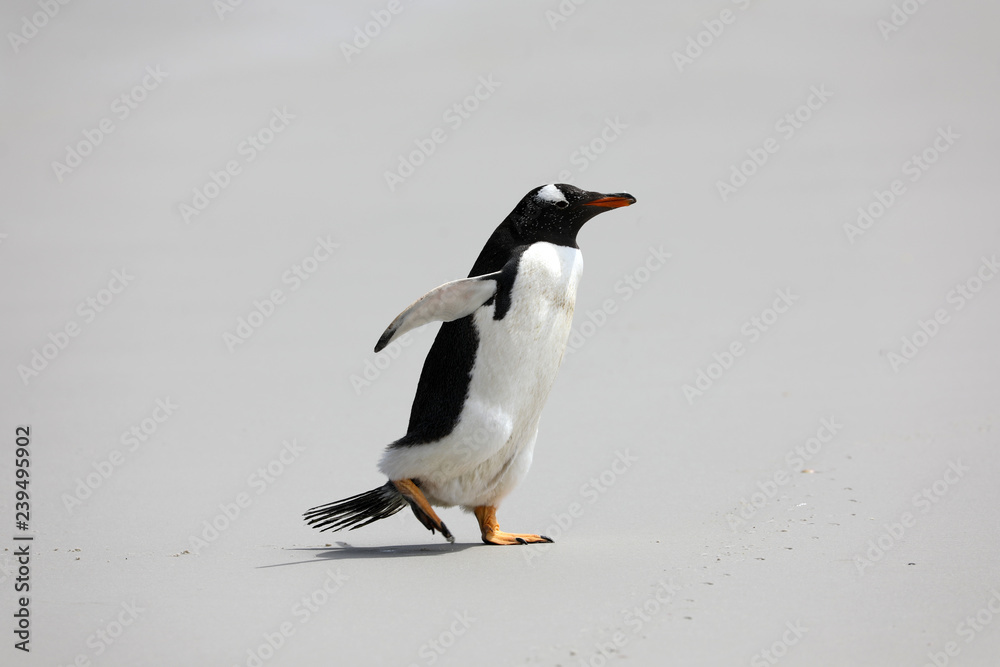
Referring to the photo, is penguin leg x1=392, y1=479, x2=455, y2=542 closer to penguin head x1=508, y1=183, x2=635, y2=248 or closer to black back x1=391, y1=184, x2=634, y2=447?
black back x1=391, y1=184, x2=634, y2=447

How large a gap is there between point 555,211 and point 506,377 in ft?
2.05

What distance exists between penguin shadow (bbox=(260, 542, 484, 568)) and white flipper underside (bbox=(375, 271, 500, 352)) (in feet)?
2.40

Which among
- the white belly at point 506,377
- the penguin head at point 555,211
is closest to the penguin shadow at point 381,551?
the white belly at point 506,377

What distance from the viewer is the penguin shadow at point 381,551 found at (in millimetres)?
3689

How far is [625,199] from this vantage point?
386 centimetres

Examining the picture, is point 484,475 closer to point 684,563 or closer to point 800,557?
point 684,563

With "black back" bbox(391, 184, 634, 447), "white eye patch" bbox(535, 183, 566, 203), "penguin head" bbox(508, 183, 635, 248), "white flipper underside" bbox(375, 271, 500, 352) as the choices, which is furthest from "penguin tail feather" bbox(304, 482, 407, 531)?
"white eye patch" bbox(535, 183, 566, 203)

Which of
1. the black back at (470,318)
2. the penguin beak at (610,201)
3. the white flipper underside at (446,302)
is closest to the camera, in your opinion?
the white flipper underside at (446,302)

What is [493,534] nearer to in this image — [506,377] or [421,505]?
[421,505]

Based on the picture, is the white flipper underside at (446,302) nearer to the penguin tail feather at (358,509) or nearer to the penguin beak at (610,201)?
the penguin beak at (610,201)

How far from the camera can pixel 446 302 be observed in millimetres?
3664

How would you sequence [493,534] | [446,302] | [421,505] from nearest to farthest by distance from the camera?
[446,302] → [421,505] → [493,534]

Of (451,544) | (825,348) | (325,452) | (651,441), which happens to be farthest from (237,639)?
(825,348)

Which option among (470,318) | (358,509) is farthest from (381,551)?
(470,318)
